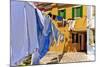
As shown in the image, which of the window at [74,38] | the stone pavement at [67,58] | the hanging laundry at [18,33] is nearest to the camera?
the hanging laundry at [18,33]

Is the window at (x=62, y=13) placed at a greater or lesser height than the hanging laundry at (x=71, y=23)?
greater

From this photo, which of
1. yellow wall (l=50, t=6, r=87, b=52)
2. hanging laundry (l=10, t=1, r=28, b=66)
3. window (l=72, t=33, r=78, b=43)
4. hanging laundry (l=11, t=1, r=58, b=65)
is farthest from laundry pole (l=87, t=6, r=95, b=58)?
hanging laundry (l=10, t=1, r=28, b=66)

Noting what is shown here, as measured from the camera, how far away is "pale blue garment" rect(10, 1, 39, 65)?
6.95ft

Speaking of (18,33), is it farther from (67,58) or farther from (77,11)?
(77,11)

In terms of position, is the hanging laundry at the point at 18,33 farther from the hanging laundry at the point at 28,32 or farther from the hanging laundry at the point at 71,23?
the hanging laundry at the point at 71,23

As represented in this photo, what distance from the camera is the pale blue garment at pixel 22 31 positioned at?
2.12 m

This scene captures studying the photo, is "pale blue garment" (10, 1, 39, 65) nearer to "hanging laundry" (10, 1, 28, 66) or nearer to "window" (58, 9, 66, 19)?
"hanging laundry" (10, 1, 28, 66)

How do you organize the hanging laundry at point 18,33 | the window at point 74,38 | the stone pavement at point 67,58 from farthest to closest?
the window at point 74,38 → the stone pavement at point 67,58 → the hanging laundry at point 18,33

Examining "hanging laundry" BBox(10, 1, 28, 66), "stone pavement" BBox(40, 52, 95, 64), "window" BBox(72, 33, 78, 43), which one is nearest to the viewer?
"hanging laundry" BBox(10, 1, 28, 66)

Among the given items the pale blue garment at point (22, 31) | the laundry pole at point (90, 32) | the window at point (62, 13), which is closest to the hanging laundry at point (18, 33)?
the pale blue garment at point (22, 31)

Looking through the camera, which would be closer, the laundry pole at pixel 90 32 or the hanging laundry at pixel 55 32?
the hanging laundry at pixel 55 32

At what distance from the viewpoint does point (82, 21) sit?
241 cm
